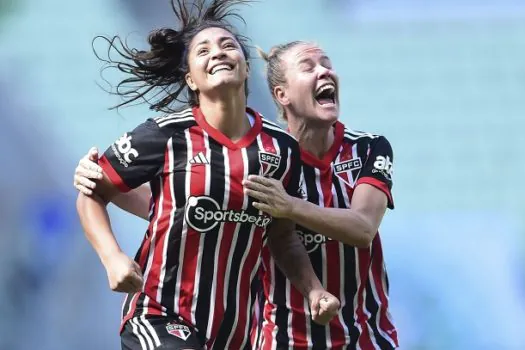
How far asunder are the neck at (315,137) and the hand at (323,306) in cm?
79

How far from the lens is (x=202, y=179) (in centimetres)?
407

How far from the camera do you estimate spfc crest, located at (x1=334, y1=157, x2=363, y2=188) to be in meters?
4.65

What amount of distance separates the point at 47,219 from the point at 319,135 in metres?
2.72

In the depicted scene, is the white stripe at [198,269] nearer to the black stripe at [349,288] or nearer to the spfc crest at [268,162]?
the spfc crest at [268,162]

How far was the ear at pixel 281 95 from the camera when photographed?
16.3 feet

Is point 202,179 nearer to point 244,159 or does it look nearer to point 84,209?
point 244,159

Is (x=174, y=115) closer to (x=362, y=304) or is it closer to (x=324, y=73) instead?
(x=324, y=73)

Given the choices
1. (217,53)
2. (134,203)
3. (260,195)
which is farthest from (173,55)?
(260,195)

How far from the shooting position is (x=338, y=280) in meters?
4.57

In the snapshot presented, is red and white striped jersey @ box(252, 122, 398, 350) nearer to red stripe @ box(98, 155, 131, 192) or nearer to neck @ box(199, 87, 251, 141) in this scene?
neck @ box(199, 87, 251, 141)

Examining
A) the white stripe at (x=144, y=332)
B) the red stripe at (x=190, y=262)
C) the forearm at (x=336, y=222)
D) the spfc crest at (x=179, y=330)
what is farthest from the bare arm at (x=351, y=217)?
the white stripe at (x=144, y=332)

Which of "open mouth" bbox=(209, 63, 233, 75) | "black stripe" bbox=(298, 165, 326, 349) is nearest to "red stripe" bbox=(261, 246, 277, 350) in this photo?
"black stripe" bbox=(298, 165, 326, 349)

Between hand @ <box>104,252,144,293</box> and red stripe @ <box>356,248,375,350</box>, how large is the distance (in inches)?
44.0

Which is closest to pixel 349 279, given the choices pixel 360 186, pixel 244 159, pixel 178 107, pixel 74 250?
pixel 360 186
